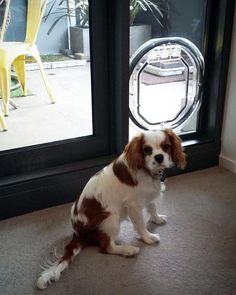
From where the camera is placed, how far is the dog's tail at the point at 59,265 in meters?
1.37

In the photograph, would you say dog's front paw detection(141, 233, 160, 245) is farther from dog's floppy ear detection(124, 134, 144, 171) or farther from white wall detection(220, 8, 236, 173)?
white wall detection(220, 8, 236, 173)

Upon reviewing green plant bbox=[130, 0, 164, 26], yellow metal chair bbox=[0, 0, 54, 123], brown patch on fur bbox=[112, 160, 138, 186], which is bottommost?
brown patch on fur bbox=[112, 160, 138, 186]

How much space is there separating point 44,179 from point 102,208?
0.51 m

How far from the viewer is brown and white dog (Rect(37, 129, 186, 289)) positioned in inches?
58.0

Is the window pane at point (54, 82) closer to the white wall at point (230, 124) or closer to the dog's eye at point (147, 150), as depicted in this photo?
the dog's eye at point (147, 150)

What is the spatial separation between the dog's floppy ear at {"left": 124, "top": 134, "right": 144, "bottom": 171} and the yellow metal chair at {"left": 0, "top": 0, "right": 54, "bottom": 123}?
793 mm

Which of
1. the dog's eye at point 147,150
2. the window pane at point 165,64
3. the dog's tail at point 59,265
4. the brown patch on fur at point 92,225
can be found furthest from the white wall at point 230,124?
the dog's tail at point 59,265

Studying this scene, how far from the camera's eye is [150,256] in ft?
5.09

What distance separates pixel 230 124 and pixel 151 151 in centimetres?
102

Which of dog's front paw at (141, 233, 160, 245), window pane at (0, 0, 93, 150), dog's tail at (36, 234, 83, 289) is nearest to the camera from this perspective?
dog's tail at (36, 234, 83, 289)

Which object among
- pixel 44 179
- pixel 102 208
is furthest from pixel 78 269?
pixel 44 179

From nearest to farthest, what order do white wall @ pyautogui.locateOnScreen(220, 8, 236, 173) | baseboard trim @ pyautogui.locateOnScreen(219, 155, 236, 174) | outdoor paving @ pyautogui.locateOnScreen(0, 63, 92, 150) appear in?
1. outdoor paving @ pyautogui.locateOnScreen(0, 63, 92, 150)
2. white wall @ pyautogui.locateOnScreen(220, 8, 236, 173)
3. baseboard trim @ pyautogui.locateOnScreen(219, 155, 236, 174)

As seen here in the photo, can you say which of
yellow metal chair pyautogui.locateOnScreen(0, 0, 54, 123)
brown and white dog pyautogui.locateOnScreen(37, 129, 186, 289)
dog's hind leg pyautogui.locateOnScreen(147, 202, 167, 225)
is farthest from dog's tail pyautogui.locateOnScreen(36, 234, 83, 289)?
yellow metal chair pyautogui.locateOnScreen(0, 0, 54, 123)

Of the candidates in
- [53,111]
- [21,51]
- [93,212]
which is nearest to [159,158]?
[93,212]
